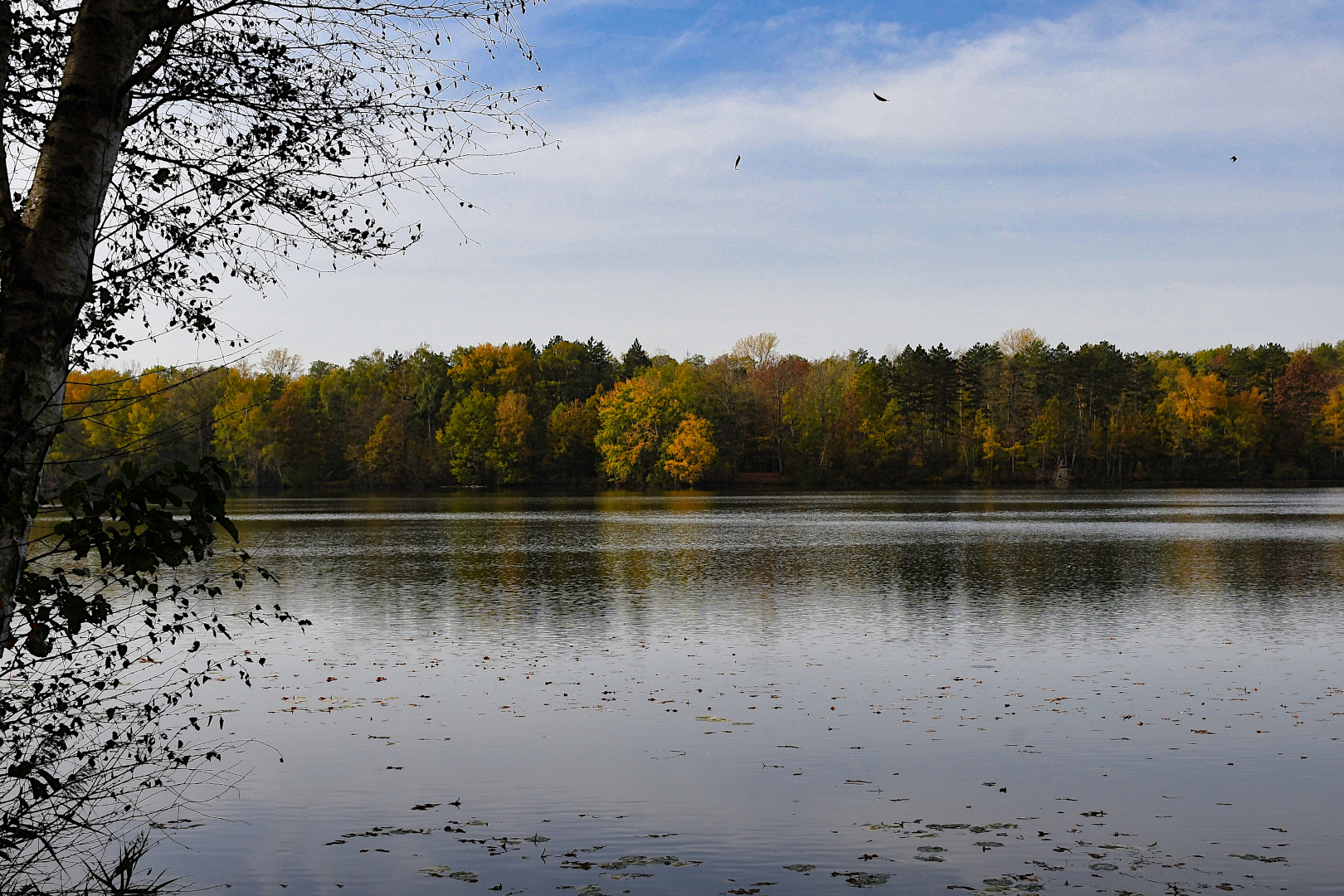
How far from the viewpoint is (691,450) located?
346 feet

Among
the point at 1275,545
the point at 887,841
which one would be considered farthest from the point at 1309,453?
the point at 887,841

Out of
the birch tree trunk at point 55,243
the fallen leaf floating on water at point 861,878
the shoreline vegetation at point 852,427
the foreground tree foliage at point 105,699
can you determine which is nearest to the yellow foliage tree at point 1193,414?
the shoreline vegetation at point 852,427

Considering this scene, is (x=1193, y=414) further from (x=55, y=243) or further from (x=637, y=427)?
(x=55, y=243)

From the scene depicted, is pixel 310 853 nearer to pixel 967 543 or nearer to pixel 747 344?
pixel 967 543

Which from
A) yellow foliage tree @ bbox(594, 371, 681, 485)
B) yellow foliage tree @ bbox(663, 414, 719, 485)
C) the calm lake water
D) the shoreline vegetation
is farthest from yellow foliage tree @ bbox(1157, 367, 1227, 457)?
the calm lake water

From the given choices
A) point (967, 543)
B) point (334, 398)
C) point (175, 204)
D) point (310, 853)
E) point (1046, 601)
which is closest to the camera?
point (175, 204)

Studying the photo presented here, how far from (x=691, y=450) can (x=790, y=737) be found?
94334mm

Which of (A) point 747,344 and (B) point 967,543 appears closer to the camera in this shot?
(B) point 967,543

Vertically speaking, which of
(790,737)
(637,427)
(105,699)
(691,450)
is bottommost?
(790,737)

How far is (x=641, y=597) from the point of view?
75.6 feet

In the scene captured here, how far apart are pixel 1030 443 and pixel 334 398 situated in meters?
73.4

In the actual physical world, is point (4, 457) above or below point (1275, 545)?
above

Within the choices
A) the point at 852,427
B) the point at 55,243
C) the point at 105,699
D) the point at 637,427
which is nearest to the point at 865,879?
the point at 105,699

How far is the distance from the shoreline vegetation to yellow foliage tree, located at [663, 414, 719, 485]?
0.54 feet
